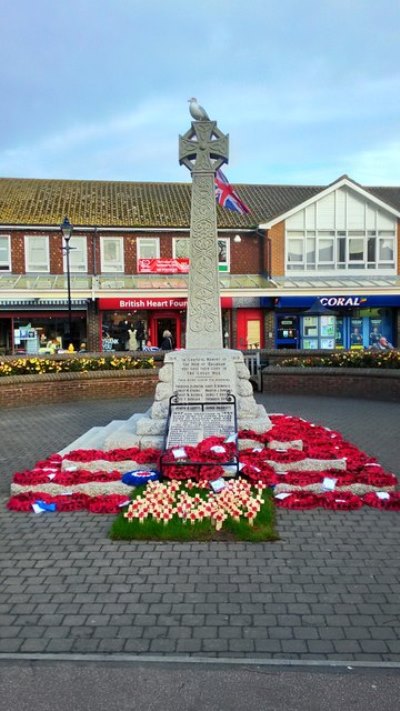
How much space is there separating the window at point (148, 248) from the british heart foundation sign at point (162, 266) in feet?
1.55

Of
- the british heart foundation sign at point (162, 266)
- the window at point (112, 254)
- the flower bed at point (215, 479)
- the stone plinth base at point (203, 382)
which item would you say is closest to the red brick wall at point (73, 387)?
the stone plinth base at point (203, 382)

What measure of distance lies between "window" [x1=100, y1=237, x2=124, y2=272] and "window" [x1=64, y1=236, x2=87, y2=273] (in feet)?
2.79

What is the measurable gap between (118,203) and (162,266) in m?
4.74

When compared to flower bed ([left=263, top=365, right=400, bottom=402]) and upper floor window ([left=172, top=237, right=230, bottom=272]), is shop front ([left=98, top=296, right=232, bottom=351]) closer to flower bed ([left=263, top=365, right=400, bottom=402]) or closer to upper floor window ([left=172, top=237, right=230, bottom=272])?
upper floor window ([left=172, top=237, right=230, bottom=272])

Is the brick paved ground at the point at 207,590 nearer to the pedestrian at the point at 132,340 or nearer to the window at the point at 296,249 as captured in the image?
the pedestrian at the point at 132,340

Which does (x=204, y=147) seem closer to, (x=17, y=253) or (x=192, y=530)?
(x=192, y=530)

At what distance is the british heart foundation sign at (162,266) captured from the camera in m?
28.9

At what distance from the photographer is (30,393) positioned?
15.2 metres

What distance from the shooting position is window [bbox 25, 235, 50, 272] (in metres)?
28.1

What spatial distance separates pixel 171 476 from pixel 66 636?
10.1 ft

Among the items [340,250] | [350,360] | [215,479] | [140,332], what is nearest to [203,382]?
[215,479]

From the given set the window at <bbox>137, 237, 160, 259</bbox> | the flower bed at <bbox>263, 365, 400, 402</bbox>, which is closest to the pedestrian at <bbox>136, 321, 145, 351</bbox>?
the window at <bbox>137, 237, 160, 259</bbox>

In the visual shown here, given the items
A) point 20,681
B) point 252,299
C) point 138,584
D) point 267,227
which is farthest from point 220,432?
point 267,227

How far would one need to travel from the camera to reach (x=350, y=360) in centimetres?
1719
